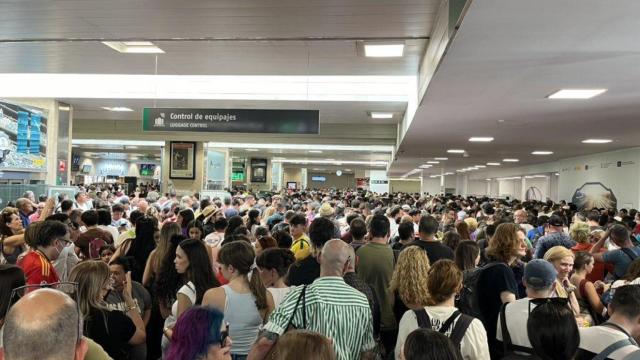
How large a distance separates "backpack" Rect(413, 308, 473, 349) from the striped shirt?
33 centimetres

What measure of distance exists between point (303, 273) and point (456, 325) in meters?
2.02

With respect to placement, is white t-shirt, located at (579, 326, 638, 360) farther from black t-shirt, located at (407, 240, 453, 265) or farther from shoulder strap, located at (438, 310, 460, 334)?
black t-shirt, located at (407, 240, 453, 265)

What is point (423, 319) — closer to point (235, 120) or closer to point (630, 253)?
point (630, 253)

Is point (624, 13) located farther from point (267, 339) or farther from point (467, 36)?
point (267, 339)

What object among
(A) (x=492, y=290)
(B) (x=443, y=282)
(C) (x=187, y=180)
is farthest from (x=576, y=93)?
(C) (x=187, y=180)

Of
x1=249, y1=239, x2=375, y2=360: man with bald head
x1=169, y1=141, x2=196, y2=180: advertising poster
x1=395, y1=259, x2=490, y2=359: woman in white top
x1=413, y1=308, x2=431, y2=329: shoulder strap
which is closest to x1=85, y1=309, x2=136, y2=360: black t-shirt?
x1=249, y1=239, x2=375, y2=360: man with bald head

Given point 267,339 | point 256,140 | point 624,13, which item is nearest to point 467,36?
point 624,13

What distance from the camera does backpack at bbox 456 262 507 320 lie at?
4448 mm

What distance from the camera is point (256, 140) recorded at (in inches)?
971

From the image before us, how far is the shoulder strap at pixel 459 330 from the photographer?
3152 mm

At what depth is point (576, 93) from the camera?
313 inches

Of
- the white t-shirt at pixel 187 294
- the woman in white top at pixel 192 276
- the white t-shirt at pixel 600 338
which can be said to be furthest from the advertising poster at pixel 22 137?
the white t-shirt at pixel 600 338

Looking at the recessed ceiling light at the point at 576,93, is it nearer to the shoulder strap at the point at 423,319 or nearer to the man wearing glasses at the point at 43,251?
the shoulder strap at the point at 423,319

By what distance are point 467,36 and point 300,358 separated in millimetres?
3986
